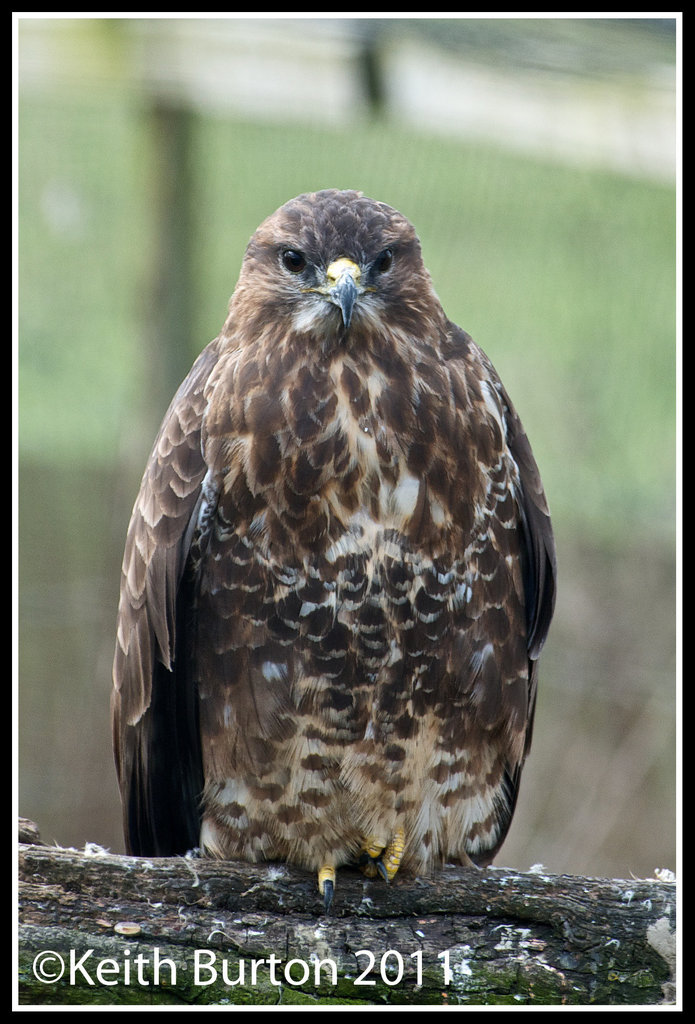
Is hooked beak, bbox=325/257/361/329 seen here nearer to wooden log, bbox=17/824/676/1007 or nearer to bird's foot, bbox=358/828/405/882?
bird's foot, bbox=358/828/405/882

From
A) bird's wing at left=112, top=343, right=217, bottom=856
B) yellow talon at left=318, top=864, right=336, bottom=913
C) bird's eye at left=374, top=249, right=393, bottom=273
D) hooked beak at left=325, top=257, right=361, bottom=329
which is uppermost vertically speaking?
bird's eye at left=374, top=249, right=393, bottom=273

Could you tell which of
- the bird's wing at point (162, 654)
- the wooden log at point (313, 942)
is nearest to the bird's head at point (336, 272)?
the bird's wing at point (162, 654)

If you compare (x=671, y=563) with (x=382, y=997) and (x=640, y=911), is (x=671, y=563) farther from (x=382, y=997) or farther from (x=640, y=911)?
(x=382, y=997)

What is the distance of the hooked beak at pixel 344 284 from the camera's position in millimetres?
2719

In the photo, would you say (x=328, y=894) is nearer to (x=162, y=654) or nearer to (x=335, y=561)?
(x=162, y=654)

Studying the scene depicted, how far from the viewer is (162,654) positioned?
3.00 meters

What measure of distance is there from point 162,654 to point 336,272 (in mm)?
1116

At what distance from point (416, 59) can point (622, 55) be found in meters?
0.89

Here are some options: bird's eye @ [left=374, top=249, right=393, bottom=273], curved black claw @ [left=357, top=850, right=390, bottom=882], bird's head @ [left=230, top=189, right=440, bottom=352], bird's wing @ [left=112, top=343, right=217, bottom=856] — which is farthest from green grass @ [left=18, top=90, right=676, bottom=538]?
curved black claw @ [left=357, top=850, right=390, bottom=882]

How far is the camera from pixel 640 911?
2.88 metres

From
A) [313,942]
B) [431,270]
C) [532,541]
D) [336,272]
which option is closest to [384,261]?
[336,272]

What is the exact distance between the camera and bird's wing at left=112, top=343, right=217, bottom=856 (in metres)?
2.96

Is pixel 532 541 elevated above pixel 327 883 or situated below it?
above

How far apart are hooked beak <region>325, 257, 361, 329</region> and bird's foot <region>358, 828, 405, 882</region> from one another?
1.41 metres
